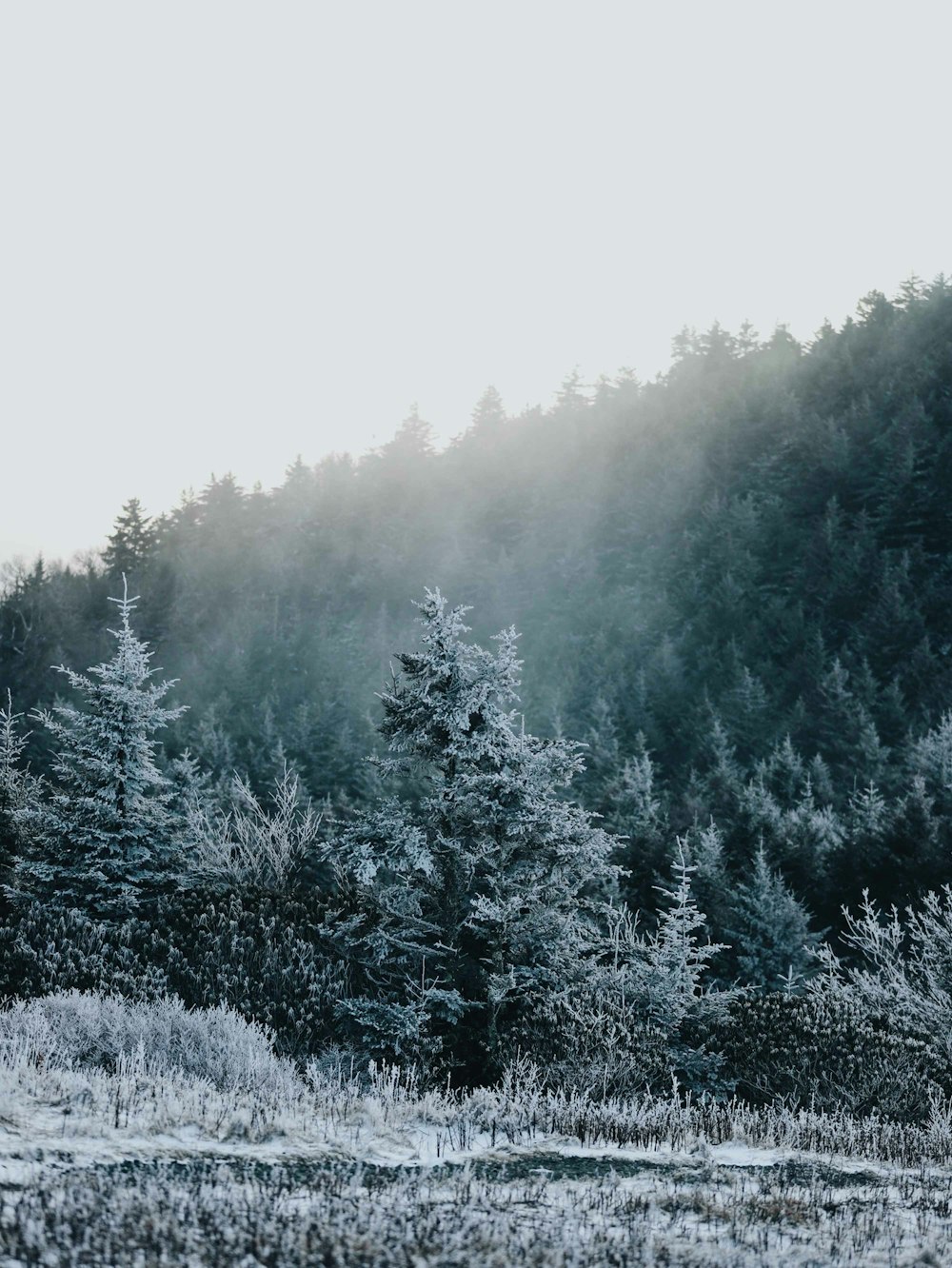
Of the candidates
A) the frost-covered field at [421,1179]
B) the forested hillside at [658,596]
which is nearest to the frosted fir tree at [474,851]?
the frost-covered field at [421,1179]

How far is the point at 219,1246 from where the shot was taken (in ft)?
13.0

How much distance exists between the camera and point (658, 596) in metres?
69.3

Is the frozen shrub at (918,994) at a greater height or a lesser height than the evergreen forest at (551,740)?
lesser

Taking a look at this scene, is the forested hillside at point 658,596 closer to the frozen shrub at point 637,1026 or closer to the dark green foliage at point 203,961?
the frozen shrub at point 637,1026

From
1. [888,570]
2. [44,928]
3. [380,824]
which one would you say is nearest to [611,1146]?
[380,824]

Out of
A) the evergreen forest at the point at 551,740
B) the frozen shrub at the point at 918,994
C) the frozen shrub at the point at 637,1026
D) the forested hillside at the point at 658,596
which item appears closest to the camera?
the frozen shrub at the point at 637,1026

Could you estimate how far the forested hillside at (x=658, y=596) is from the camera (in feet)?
131

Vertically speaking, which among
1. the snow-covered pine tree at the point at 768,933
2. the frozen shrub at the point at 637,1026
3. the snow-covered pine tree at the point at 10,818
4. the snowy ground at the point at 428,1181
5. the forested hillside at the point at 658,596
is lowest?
the snow-covered pine tree at the point at 768,933

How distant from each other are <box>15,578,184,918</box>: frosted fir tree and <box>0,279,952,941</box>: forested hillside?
15990 millimetres

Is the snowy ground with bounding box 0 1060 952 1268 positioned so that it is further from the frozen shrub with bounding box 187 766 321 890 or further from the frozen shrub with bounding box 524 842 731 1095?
the frozen shrub with bounding box 187 766 321 890

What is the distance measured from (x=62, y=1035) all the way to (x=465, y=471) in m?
83.2

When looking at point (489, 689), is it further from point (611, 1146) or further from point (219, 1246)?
point (219, 1246)

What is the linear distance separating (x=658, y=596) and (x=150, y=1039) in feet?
205

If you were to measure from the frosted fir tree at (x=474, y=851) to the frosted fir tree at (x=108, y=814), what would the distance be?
4.10m
